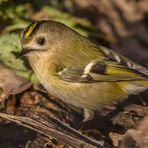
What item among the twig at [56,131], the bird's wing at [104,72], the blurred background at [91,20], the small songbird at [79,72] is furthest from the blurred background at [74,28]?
the bird's wing at [104,72]

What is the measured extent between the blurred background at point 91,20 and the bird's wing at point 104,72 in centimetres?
80

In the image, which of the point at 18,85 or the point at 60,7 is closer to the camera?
the point at 18,85

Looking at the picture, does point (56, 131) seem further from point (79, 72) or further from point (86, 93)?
point (79, 72)

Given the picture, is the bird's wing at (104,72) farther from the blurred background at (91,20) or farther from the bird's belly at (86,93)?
the blurred background at (91,20)

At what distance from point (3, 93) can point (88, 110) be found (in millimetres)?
851

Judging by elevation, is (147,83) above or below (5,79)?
above

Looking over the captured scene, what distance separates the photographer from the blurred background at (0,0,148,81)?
663 cm

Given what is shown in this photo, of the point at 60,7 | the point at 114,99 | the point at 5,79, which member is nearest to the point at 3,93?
the point at 5,79

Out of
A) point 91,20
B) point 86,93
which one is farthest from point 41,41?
point 91,20

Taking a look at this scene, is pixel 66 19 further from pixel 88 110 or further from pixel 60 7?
pixel 88 110

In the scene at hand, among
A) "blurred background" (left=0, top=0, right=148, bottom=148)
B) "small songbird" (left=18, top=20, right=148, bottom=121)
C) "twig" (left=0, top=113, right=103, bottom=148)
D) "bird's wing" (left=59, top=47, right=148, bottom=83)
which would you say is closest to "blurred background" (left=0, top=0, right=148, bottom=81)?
"blurred background" (left=0, top=0, right=148, bottom=148)

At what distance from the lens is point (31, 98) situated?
19.0 feet

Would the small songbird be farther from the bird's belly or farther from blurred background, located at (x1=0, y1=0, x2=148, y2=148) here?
blurred background, located at (x1=0, y1=0, x2=148, y2=148)

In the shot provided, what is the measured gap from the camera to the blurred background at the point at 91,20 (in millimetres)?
6633
